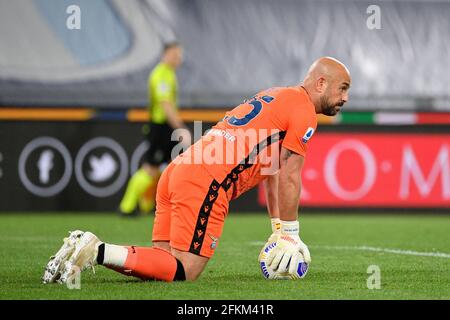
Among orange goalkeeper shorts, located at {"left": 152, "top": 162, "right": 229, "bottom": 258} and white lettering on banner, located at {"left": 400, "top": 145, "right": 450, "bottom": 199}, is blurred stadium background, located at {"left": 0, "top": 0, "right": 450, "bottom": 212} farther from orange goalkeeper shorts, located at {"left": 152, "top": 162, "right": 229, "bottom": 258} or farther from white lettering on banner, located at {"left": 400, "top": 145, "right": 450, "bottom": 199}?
orange goalkeeper shorts, located at {"left": 152, "top": 162, "right": 229, "bottom": 258}

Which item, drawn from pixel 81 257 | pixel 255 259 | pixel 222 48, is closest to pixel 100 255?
pixel 81 257

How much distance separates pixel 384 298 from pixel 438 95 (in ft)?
30.8

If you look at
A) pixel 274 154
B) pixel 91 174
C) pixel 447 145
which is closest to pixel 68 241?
pixel 274 154

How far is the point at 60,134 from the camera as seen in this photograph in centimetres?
1316

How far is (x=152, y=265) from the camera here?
19.2 ft

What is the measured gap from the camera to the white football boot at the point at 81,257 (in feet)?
18.7

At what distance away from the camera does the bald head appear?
6355mm

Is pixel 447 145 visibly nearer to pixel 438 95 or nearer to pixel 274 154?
pixel 438 95

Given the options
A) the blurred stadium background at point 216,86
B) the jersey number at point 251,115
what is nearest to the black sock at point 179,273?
the jersey number at point 251,115

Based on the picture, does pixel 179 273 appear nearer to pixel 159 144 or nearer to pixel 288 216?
pixel 288 216

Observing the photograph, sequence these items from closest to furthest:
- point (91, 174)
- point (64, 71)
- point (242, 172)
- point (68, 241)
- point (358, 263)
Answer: point (68, 241) < point (242, 172) < point (358, 263) < point (91, 174) < point (64, 71)

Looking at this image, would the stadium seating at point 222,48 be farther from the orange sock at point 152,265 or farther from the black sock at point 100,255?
the black sock at point 100,255

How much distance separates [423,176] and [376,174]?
620mm

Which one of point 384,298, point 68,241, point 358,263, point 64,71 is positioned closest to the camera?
point 384,298
